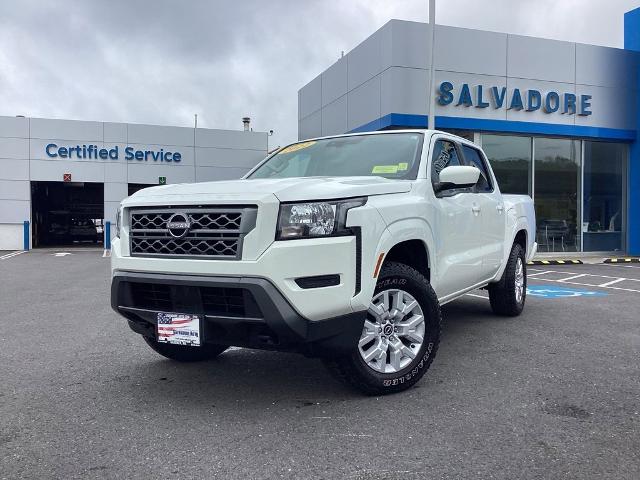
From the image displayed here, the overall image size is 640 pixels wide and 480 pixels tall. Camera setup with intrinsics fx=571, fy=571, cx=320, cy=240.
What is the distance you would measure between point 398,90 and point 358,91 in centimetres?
211

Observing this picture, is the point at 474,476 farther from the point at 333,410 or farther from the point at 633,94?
the point at 633,94

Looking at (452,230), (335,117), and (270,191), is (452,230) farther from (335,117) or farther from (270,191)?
(335,117)

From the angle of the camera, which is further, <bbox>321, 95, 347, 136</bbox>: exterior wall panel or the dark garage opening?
the dark garage opening

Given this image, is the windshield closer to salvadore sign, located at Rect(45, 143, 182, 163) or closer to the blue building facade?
the blue building facade

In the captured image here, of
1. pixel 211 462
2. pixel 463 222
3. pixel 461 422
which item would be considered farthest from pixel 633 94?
pixel 211 462

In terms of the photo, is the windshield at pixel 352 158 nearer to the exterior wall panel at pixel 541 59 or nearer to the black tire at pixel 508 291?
the black tire at pixel 508 291

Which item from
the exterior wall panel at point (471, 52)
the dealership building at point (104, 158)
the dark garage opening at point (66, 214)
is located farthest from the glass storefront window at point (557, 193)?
the dark garage opening at point (66, 214)

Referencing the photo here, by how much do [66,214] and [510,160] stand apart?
2531 cm

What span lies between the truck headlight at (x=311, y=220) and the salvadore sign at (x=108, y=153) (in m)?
23.9

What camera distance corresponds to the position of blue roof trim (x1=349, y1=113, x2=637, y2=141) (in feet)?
50.5

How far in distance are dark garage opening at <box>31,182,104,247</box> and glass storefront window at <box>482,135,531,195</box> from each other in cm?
2052

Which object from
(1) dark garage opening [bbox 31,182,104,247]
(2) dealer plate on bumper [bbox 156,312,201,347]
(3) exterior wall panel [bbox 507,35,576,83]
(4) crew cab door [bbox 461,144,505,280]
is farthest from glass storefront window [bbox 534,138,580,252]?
(1) dark garage opening [bbox 31,182,104,247]

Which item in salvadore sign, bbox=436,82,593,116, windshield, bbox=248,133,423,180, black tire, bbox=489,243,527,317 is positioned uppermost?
salvadore sign, bbox=436,82,593,116

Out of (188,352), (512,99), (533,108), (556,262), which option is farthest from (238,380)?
(533,108)
